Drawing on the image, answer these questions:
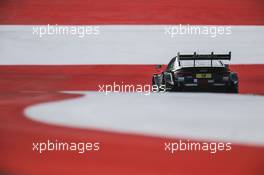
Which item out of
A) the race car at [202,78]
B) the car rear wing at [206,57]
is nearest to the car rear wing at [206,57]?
the car rear wing at [206,57]

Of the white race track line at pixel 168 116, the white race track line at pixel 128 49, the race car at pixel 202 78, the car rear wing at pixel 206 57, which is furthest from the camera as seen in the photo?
the white race track line at pixel 128 49

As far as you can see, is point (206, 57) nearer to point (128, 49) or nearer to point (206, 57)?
point (206, 57)

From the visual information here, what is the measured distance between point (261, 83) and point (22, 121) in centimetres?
748

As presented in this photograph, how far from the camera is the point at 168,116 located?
5.03 meters

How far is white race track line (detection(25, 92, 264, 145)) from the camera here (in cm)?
411

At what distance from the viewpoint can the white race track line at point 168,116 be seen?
4.11 metres
